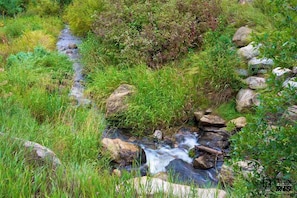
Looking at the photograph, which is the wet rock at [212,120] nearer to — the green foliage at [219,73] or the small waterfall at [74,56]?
the green foliage at [219,73]

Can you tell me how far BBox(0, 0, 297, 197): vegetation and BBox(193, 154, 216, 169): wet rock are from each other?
961mm

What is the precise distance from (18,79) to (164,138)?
271 centimetres

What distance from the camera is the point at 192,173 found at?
453 cm

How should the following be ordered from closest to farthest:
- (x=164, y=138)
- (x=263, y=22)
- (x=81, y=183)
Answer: (x=81, y=183)
(x=164, y=138)
(x=263, y=22)

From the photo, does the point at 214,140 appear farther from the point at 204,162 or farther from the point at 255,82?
the point at 255,82

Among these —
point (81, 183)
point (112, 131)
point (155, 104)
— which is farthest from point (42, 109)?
point (81, 183)

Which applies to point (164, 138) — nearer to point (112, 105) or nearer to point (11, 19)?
point (112, 105)

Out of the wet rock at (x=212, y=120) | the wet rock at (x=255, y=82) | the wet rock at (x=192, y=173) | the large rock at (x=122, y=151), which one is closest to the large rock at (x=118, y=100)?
the large rock at (x=122, y=151)

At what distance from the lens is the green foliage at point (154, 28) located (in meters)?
6.80

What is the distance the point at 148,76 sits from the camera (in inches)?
242

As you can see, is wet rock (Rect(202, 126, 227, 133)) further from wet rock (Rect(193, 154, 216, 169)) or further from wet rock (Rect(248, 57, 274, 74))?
wet rock (Rect(248, 57, 274, 74))

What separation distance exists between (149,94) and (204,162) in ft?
5.40

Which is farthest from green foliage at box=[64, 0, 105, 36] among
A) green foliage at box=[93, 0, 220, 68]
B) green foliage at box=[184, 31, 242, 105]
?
green foliage at box=[184, 31, 242, 105]

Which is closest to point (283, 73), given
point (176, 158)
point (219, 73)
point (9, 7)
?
point (176, 158)
